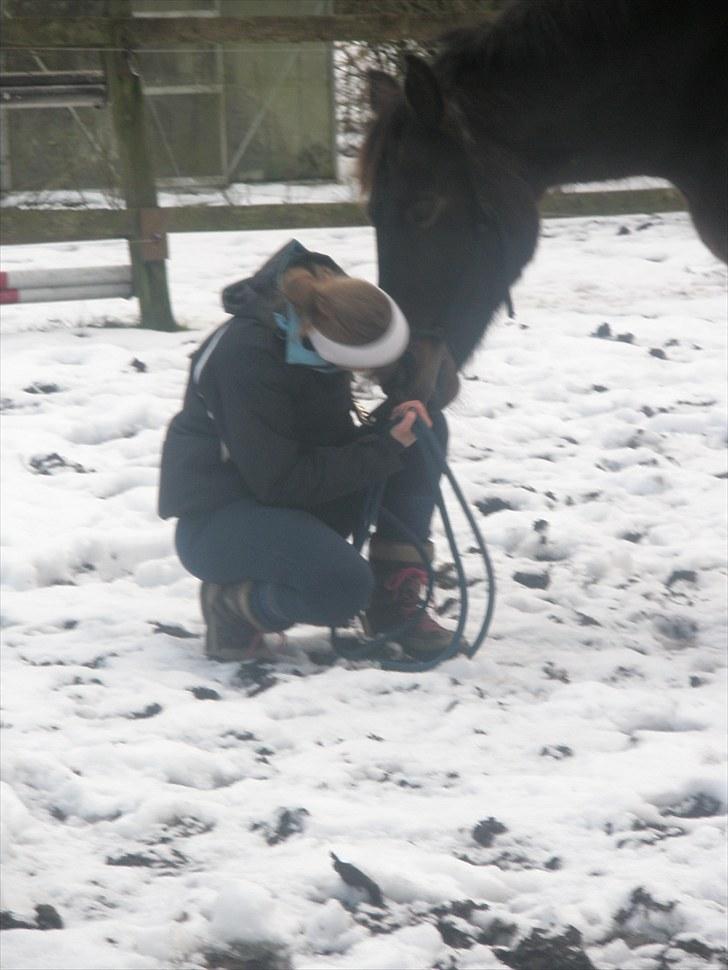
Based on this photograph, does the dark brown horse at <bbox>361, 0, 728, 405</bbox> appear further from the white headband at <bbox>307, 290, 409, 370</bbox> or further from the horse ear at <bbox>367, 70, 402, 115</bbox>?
the white headband at <bbox>307, 290, 409, 370</bbox>

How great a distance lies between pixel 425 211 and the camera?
→ 3.28 m

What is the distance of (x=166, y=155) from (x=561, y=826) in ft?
31.0

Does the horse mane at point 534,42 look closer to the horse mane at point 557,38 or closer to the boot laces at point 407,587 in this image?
the horse mane at point 557,38

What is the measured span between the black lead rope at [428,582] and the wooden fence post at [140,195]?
2831 millimetres

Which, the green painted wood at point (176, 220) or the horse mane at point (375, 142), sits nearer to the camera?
the horse mane at point (375, 142)

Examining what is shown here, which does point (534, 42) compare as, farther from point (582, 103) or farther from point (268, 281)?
point (268, 281)

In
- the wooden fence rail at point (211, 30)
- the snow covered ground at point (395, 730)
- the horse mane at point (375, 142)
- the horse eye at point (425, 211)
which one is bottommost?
the snow covered ground at point (395, 730)

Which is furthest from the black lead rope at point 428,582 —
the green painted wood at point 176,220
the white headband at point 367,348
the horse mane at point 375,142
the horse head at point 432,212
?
the green painted wood at point 176,220

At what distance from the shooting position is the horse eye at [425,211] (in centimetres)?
327

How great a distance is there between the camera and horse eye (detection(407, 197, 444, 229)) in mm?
3271

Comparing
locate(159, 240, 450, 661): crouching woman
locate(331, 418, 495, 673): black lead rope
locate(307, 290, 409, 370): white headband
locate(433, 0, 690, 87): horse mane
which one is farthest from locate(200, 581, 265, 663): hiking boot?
locate(433, 0, 690, 87): horse mane

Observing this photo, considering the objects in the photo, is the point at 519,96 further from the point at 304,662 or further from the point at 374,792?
the point at 374,792

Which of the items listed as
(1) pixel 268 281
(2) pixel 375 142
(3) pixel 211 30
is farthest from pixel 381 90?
(3) pixel 211 30

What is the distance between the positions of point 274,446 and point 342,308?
39cm
